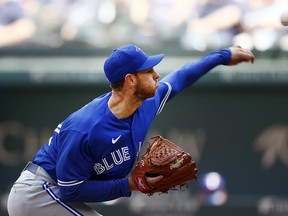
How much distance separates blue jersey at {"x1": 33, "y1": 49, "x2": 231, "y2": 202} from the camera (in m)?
4.27

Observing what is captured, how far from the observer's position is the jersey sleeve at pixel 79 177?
425 centimetres

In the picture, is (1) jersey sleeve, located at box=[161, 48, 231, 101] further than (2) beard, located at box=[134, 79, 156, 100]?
Yes

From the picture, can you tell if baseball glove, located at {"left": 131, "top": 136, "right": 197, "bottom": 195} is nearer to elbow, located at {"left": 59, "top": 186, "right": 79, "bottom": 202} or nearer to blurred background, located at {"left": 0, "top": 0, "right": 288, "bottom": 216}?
elbow, located at {"left": 59, "top": 186, "right": 79, "bottom": 202}

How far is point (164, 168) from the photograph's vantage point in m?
4.40

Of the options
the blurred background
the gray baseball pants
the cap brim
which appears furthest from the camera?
the blurred background

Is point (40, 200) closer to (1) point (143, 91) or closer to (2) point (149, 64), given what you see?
(1) point (143, 91)

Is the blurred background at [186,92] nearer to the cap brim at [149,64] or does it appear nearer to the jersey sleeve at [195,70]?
the jersey sleeve at [195,70]

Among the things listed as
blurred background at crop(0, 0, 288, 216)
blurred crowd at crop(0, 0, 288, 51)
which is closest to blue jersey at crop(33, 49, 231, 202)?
blurred background at crop(0, 0, 288, 216)

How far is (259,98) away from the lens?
366 inches

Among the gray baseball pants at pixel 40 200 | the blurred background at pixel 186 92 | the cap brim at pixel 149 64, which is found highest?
the cap brim at pixel 149 64

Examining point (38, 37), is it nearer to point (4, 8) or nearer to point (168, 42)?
point (4, 8)

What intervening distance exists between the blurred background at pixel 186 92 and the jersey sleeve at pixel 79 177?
13.1 ft

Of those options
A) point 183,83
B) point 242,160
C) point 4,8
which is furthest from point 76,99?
point 183,83

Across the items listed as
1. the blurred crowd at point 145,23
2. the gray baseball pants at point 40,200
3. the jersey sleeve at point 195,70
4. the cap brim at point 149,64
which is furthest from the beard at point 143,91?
the blurred crowd at point 145,23
